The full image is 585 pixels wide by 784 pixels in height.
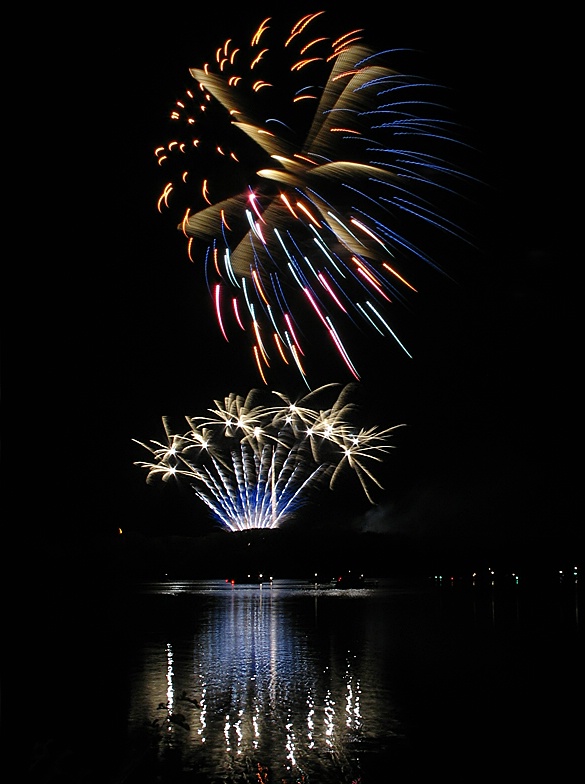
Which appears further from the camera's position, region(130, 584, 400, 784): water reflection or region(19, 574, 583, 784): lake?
region(130, 584, 400, 784): water reflection

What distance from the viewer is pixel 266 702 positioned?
16.8 m

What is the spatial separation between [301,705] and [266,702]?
891 mm

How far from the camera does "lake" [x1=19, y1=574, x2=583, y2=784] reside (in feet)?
38.1

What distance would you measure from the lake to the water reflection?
4 cm

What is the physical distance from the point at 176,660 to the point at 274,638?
748cm

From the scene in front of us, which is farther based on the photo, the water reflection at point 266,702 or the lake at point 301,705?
the water reflection at point 266,702

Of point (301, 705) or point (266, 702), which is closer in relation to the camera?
point (301, 705)

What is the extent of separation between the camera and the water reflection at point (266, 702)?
39.4ft

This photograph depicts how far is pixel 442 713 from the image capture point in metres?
15.5

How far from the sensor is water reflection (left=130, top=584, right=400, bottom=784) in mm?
11996

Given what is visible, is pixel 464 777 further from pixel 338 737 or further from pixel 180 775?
pixel 180 775

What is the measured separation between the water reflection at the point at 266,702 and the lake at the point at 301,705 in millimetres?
43

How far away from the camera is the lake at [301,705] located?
1162cm

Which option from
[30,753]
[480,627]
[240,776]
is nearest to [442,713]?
[240,776]
